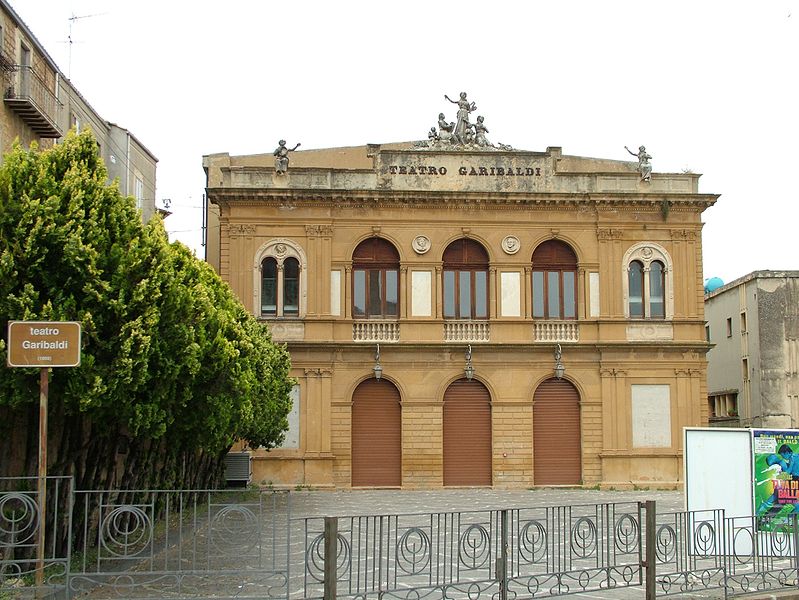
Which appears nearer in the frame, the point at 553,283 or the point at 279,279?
the point at 279,279

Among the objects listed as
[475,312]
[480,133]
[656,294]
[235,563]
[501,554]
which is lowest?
[235,563]

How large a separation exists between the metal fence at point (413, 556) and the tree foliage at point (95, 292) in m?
1.56

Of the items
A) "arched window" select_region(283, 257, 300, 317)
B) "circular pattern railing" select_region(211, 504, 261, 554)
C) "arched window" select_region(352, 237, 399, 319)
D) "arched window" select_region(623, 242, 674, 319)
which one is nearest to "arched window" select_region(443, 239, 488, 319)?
"arched window" select_region(352, 237, 399, 319)

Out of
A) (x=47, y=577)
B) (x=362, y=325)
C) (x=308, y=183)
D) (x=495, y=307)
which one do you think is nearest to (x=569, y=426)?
(x=495, y=307)

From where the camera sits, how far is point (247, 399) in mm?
19500

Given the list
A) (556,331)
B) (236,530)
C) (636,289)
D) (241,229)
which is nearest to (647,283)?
(636,289)

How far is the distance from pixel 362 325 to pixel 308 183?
513cm

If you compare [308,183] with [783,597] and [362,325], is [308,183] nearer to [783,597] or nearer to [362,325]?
[362,325]

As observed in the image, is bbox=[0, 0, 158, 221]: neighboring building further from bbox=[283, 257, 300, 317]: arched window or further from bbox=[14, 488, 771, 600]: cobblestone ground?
bbox=[283, 257, 300, 317]: arched window

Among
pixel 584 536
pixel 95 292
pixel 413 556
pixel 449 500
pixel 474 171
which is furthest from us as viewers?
pixel 474 171

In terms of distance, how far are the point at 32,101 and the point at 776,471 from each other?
1808cm

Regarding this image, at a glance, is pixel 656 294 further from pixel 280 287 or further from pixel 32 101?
pixel 32 101

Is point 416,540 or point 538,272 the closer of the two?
point 416,540

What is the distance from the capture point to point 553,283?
3478 cm
